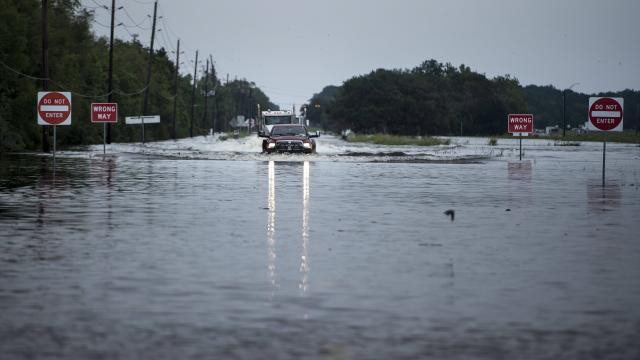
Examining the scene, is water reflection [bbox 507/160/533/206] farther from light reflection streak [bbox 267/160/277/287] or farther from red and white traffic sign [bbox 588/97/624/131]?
light reflection streak [bbox 267/160/277/287]

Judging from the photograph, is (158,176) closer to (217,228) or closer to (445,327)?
(217,228)

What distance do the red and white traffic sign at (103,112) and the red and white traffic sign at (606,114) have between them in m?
26.2

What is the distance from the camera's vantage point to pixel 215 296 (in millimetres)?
9867

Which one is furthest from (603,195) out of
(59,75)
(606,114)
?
(59,75)

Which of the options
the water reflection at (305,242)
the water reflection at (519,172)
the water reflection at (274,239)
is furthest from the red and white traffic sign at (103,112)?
the water reflection at (305,242)

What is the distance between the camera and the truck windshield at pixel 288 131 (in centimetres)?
5247

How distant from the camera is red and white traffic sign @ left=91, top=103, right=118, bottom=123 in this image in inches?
1927

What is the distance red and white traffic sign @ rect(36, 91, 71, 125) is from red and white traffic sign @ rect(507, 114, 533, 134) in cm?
2151

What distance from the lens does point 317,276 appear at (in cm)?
1119

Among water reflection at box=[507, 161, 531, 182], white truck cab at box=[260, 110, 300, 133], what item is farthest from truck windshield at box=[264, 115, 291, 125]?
water reflection at box=[507, 161, 531, 182]

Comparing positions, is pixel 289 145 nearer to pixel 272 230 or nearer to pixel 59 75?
pixel 59 75

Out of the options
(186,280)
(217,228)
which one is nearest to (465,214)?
(217,228)

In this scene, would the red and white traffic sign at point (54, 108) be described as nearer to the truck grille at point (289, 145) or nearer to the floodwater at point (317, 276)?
the floodwater at point (317, 276)

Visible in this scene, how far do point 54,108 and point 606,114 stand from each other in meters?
16.6
